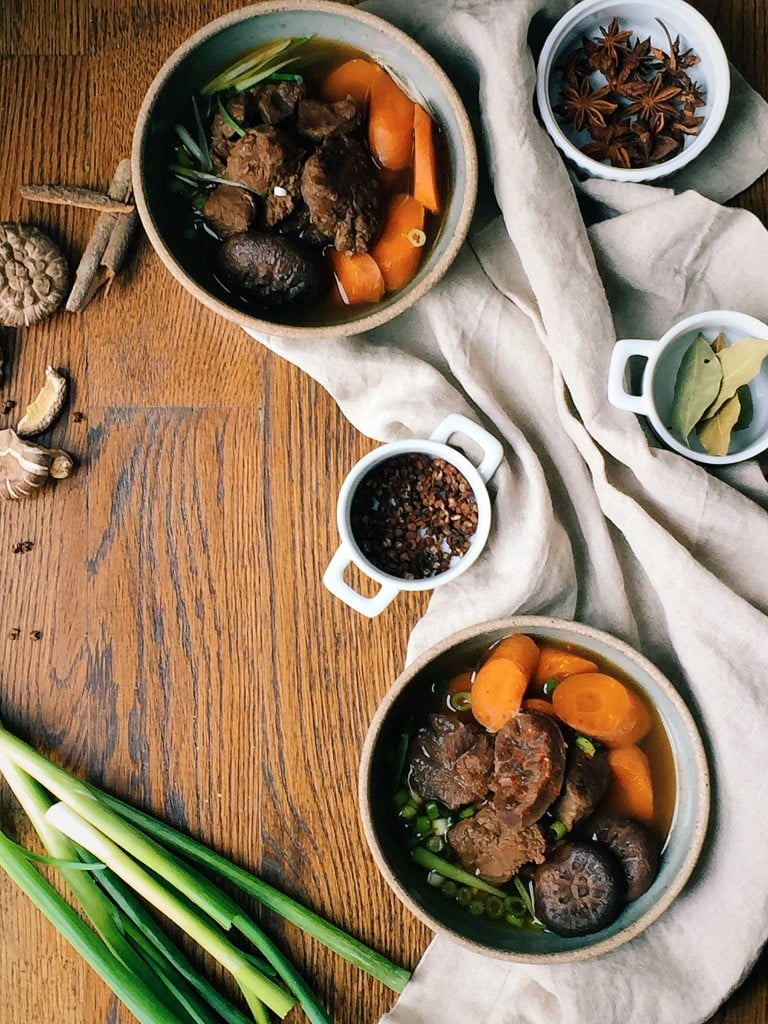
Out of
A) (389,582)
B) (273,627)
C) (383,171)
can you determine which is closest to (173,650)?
(273,627)

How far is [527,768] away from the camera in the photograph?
1350mm

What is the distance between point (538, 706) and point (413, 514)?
1.03 feet

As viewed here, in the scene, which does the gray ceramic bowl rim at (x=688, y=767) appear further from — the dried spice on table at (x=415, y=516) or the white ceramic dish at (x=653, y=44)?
the white ceramic dish at (x=653, y=44)

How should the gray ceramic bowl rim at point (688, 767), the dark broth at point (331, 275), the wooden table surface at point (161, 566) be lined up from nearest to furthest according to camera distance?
1. the gray ceramic bowl rim at point (688, 767)
2. the dark broth at point (331, 275)
3. the wooden table surface at point (161, 566)

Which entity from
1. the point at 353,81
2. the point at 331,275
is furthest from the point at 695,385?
Answer: the point at 353,81

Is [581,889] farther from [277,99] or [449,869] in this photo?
[277,99]

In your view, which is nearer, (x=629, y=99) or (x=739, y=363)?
(x=739, y=363)

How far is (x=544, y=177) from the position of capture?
1390 millimetres

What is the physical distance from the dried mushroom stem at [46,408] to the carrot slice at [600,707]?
837 millimetres

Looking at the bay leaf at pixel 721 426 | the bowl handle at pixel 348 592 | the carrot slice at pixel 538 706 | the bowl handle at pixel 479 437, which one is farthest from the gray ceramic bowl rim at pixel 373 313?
the carrot slice at pixel 538 706

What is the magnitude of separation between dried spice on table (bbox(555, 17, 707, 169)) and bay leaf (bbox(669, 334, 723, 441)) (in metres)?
0.28

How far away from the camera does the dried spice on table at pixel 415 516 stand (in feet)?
4.74

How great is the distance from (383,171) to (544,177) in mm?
226

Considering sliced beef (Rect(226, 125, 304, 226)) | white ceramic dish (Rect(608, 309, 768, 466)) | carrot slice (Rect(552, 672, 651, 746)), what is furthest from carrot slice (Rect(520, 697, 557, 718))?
sliced beef (Rect(226, 125, 304, 226))
